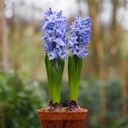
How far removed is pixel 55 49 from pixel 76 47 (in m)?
0.13

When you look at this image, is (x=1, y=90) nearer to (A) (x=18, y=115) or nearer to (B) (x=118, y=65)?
(A) (x=18, y=115)

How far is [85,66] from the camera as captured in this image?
12633 millimetres

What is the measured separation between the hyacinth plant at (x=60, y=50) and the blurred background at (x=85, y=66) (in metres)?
1.51

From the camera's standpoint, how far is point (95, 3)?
914cm

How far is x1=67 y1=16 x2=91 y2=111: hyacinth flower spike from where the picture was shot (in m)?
2.74

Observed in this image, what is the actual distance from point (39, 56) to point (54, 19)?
9789 millimetres

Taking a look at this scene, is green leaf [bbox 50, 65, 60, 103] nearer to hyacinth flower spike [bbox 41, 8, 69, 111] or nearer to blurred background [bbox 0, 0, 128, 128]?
hyacinth flower spike [bbox 41, 8, 69, 111]

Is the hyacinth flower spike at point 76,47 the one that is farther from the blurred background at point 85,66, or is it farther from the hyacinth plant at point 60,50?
the blurred background at point 85,66

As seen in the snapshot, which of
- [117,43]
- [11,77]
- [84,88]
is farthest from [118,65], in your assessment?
[11,77]

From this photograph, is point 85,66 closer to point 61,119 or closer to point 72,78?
point 72,78

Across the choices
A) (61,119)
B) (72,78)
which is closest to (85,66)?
(72,78)

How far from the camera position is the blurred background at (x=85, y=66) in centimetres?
583

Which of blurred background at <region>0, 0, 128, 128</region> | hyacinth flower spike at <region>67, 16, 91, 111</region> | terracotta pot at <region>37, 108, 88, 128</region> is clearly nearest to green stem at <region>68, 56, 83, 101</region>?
hyacinth flower spike at <region>67, 16, 91, 111</region>

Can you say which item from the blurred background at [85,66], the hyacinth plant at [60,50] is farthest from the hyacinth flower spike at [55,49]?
the blurred background at [85,66]
